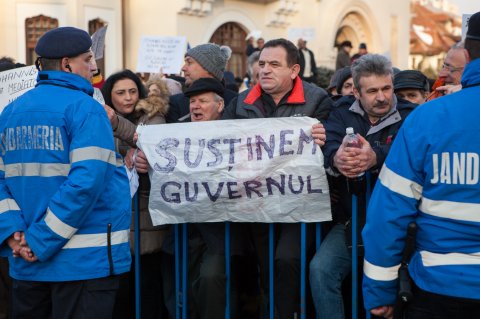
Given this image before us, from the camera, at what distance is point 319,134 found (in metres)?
3.79

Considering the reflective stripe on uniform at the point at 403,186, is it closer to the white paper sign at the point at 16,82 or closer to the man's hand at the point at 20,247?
the man's hand at the point at 20,247

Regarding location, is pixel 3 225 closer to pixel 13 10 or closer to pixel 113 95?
pixel 113 95

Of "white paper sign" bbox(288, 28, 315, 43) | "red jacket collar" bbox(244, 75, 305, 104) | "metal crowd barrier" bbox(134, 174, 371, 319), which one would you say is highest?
"white paper sign" bbox(288, 28, 315, 43)

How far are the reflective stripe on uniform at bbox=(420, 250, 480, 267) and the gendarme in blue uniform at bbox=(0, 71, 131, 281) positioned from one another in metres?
1.61

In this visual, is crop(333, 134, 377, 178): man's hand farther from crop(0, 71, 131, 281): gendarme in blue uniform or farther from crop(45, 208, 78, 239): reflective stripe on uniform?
crop(45, 208, 78, 239): reflective stripe on uniform

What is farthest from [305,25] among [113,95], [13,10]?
[113,95]

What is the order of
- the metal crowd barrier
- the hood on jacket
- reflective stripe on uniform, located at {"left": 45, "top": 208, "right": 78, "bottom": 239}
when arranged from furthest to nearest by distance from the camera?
the metal crowd barrier < the hood on jacket < reflective stripe on uniform, located at {"left": 45, "top": 208, "right": 78, "bottom": 239}

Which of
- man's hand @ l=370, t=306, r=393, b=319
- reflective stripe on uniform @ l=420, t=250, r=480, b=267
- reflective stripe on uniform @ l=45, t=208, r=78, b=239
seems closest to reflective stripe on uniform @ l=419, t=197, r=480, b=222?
A: reflective stripe on uniform @ l=420, t=250, r=480, b=267

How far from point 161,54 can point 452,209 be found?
638cm

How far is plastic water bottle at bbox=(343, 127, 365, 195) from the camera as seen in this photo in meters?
3.45

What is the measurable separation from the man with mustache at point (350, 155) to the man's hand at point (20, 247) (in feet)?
5.35

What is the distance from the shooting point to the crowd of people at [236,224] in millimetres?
2537

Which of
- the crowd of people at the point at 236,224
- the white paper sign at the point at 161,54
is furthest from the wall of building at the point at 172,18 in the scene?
the crowd of people at the point at 236,224

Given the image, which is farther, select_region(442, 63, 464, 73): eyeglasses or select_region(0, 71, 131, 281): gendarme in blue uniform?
select_region(442, 63, 464, 73): eyeglasses
